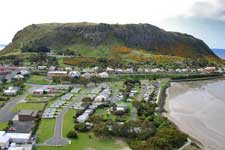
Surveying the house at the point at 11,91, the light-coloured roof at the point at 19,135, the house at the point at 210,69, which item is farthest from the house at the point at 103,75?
the light-coloured roof at the point at 19,135

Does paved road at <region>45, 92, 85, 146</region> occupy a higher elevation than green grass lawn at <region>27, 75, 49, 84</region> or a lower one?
lower

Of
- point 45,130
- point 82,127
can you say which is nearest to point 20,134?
point 45,130

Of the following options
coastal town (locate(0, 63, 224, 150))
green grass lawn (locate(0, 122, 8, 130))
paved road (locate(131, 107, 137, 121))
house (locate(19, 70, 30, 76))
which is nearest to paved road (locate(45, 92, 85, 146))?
coastal town (locate(0, 63, 224, 150))

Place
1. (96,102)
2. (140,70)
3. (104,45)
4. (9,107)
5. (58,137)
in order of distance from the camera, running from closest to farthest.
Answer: (58,137) → (9,107) → (96,102) → (140,70) → (104,45)

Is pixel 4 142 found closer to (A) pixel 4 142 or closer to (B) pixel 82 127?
(A) pixel 4 142

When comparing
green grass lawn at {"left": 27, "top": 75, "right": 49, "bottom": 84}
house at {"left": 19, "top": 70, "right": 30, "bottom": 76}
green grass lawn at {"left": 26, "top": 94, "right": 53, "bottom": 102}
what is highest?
house at {"left": 19, "top": 70, "right": 30, "bottom": 76}

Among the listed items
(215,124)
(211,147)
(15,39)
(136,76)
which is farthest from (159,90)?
(15,39)

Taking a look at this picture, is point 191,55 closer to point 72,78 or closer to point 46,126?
point 72,78

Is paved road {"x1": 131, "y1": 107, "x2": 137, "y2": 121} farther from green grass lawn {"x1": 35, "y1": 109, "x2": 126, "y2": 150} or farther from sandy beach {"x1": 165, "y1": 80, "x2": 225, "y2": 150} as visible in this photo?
green grass lawn {"x1": 35, "y1": 109, "x2": 126, "y2": 150}
